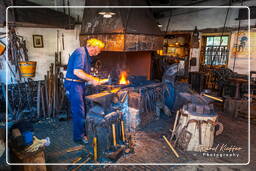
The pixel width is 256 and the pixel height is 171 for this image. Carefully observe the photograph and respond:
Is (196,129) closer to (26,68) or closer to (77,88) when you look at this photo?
(77,88)

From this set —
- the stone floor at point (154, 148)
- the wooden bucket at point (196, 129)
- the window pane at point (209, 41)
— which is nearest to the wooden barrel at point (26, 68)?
the stone floor at point (154, 148)

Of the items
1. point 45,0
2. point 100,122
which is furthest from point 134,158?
point 45,0

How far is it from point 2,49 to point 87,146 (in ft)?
13.2

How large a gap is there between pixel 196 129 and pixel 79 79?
250 centimetres

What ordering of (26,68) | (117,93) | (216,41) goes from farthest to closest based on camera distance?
(216,41), (26,68), (117,93)

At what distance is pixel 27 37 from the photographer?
5703 mm

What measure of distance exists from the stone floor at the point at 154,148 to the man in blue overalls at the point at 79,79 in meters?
0.47

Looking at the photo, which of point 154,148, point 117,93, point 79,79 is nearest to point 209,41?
point 117,93

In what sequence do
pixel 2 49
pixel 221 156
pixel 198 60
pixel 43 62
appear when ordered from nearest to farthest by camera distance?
pixel 221 156
pixel 2 49
pixel 43 62
pixel 198 60

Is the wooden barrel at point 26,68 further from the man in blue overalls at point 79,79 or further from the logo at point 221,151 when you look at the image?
the logo at point 221,151

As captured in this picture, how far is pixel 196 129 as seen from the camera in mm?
3508

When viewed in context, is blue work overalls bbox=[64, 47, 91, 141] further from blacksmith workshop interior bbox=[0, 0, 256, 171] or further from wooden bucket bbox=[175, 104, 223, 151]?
wooden bucket bbox=[175, 104, 223, 151]

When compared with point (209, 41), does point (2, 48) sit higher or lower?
lower

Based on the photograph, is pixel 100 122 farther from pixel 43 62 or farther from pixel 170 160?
pixel 43 62
